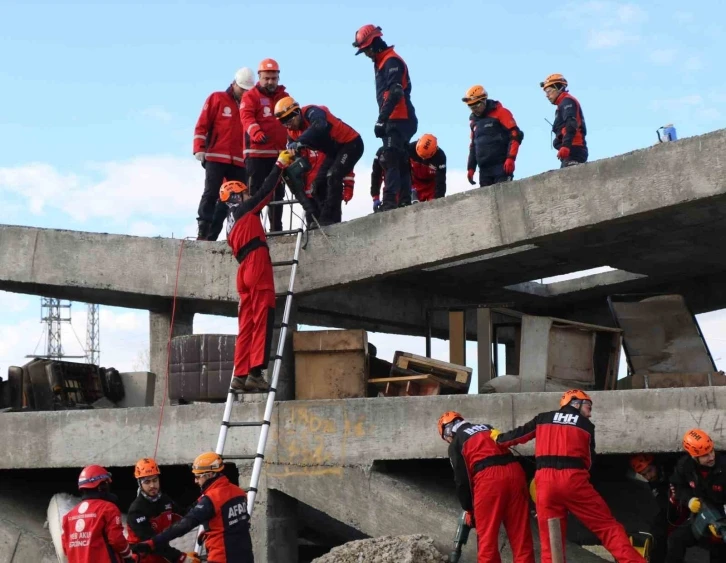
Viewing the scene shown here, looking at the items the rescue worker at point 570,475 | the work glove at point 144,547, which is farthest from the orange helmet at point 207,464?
the rescue worker at point 570,475

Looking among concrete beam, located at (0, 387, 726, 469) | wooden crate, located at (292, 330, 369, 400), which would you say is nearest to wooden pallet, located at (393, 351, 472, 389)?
wooden crate, located at (292, 330, 369, 400)

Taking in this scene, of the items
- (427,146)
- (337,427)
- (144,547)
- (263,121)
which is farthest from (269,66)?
(144,547)

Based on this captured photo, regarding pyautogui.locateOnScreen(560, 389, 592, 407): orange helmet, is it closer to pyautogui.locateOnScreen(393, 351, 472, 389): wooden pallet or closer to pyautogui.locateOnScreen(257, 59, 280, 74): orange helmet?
pyautogui.locateOnScreen(393, 351, 472, 389): wooden pallet

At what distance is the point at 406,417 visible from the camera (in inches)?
443

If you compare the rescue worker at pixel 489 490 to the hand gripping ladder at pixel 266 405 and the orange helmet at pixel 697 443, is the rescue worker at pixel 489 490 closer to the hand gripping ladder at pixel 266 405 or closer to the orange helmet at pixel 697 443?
the orange helmet at pixel 697 443

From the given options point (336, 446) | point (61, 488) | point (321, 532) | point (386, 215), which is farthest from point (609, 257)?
point (61, 488)

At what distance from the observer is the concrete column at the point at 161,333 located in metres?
13.5

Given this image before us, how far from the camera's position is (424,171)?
14180 mm

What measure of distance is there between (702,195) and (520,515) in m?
3.27

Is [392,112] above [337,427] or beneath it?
above

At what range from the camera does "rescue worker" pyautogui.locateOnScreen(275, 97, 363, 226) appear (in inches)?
481

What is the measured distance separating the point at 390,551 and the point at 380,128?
15.4 feet

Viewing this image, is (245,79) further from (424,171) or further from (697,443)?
(697,443)

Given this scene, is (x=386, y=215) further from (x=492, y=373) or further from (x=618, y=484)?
(x=618, y=484)
